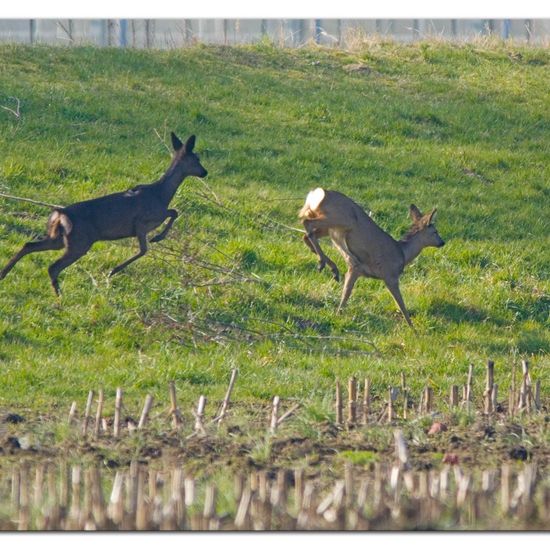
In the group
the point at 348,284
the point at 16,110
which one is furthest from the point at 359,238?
the point at 16,110

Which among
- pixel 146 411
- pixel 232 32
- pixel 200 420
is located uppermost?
pixel 232 32

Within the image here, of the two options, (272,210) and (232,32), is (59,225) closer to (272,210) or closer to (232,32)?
(272,210)

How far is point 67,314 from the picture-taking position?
1345cm

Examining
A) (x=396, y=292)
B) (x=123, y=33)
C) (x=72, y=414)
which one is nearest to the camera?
(x=72, y=414)

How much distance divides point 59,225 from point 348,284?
398cm

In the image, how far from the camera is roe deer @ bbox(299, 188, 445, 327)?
506 inches

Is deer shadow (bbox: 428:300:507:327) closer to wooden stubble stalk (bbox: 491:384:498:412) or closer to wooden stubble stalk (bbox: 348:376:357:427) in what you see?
wooden stubble stalk (bbox: 491:384:498:412)

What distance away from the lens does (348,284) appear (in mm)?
14031

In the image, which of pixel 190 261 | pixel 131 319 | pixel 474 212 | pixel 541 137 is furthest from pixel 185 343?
pixel 541 137

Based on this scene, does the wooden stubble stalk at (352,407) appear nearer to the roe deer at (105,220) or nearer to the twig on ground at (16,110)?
the roe deer at (105,220)

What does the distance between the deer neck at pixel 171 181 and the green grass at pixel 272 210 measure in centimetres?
164

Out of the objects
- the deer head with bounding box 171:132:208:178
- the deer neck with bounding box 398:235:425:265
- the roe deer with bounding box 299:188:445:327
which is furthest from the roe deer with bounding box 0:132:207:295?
the deer neck with bounding box 398:235:425:265

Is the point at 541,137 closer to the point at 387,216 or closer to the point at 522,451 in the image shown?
the point at 387,216

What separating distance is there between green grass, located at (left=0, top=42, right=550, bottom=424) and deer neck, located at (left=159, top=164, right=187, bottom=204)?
64.4 inches
